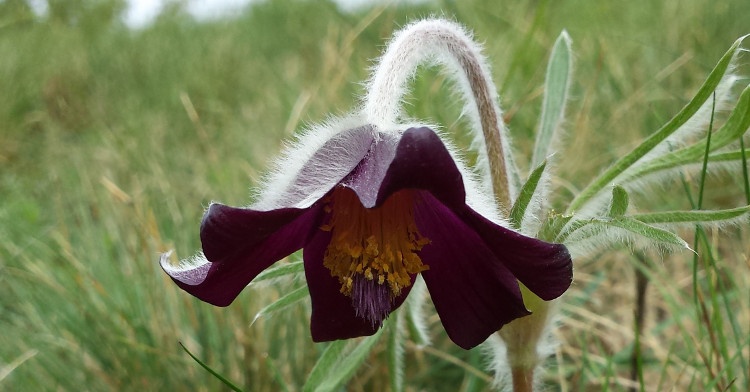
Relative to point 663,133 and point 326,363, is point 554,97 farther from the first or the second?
point 326,363

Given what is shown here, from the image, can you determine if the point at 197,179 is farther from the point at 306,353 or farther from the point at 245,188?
the point at 306,353

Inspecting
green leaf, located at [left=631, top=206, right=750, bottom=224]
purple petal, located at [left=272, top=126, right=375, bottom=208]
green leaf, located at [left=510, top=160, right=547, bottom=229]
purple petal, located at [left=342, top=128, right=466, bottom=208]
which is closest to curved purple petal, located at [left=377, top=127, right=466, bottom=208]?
purple petal, located at [left=342, top=128, right=466, bottom=208]

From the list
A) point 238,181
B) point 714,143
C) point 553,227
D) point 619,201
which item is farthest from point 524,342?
point 238,181

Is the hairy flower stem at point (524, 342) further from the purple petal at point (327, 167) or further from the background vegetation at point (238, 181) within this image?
the purple petal at point (327, 167)

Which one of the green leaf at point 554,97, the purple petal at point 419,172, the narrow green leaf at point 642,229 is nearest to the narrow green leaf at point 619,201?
the narrow green leaf at point 642,229

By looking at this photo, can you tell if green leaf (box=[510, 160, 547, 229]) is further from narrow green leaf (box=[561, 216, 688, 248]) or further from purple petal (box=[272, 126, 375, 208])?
purple petal (box=[272, 126, 375, 208])
